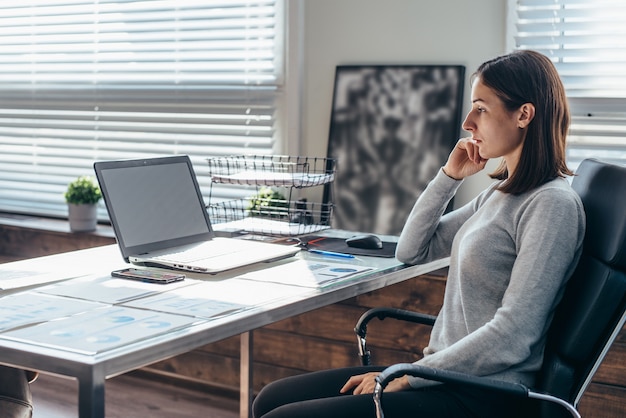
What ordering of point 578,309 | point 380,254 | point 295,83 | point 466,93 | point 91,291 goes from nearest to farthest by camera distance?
point 578,309
point 91,291
point 380,254
point 466,93
point 295,83

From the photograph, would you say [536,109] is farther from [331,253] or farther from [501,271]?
[331,253]

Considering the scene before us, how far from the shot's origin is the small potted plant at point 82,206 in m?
3.79

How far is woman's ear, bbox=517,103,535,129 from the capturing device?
6.23 ft

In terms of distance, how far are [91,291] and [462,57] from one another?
1755 millimetres

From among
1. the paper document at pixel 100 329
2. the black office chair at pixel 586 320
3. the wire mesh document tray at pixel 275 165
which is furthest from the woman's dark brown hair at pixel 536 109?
the wire mesh document tray at pixel 275 165

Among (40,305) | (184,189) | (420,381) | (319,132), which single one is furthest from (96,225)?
(420,381)

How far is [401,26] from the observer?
329 cm

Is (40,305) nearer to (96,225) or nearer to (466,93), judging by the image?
(466,93)

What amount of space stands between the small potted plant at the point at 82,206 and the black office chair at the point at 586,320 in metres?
2.41

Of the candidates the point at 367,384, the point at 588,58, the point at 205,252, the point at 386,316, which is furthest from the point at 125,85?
the point at 367,384

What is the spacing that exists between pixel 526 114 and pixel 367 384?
26.4 inches

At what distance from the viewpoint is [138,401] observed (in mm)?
3523

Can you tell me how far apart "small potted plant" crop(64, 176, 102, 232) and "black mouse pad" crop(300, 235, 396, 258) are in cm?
141

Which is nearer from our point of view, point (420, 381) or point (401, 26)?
point (420, 381)
